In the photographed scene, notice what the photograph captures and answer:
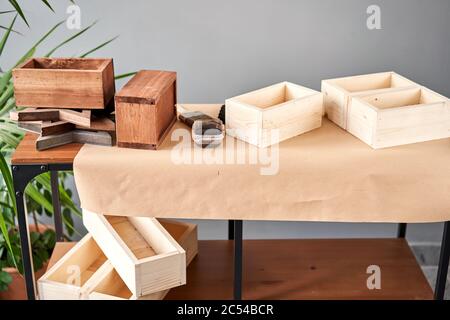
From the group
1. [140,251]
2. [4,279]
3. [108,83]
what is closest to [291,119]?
[108,83]

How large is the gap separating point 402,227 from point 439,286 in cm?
55

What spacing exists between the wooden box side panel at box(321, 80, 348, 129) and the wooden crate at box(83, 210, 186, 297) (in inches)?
25.9

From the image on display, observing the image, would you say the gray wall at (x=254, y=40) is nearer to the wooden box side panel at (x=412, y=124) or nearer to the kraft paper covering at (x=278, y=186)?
the wooden box side panel at (x=412, y=124)

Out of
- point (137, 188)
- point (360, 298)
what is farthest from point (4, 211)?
point (360, 298)

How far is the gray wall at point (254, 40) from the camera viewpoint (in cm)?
294

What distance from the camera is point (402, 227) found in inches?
103

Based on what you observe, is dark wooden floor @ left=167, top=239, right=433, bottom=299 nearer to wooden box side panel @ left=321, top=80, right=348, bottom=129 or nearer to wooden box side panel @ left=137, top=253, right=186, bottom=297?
wooden box side panel @ left=137, top=253, right=186, bottom=297

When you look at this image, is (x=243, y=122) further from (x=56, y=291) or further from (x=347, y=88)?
(x=56, y=291)

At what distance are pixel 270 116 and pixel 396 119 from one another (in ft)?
1.23

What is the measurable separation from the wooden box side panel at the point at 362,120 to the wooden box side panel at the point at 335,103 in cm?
3

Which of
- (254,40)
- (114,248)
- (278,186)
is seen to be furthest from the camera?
(254,40)

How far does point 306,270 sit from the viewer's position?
2.37m

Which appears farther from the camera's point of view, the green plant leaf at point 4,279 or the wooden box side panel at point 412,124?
the green plant leaf at point 4,279

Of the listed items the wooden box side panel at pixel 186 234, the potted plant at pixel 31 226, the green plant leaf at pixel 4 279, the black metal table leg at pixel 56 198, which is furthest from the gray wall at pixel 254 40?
the green plant leaf at pixel 4 279
